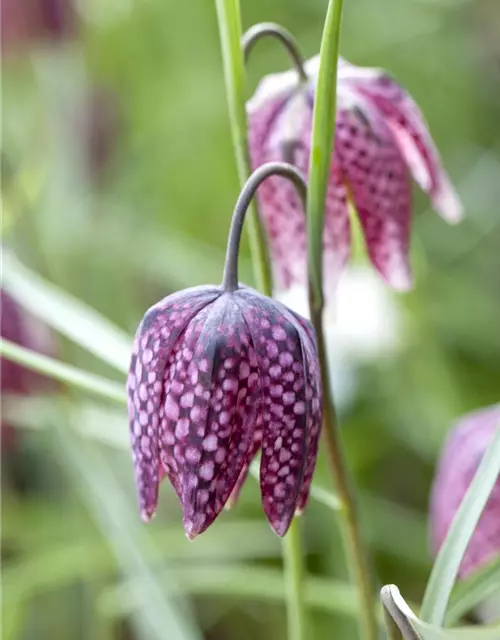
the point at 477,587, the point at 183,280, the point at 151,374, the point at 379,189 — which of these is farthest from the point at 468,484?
the point at 183,280

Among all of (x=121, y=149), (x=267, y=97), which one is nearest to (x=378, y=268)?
(x=267, y=97)

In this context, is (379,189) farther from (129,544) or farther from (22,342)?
(22,342)

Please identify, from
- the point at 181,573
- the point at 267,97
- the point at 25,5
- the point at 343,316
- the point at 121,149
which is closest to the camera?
the point at 267,97

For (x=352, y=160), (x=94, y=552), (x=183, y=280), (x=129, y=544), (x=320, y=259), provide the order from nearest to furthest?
(x=320, y=259) → (x=352, y=160) → (x=129, y=544) → (x=94, y=552) → (x=183, y=280)

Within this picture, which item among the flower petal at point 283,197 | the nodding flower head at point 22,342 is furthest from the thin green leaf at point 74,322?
the nodding flower head at point 22,342

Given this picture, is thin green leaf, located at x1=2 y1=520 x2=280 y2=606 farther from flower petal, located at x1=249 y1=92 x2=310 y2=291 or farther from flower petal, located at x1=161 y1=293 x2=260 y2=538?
flower petal, located at x1=161 y1=293 x2=260 y2=538

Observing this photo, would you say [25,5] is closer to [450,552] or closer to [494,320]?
[494,320]
